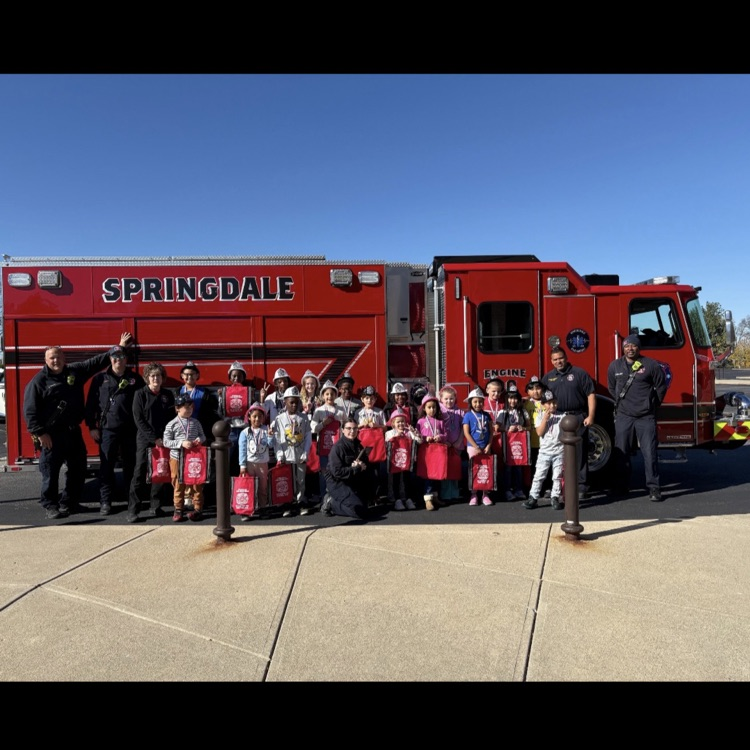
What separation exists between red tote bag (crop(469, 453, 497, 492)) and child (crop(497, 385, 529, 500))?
A: 1.04 feet

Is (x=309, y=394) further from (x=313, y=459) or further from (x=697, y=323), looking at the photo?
(x=697, y=323)

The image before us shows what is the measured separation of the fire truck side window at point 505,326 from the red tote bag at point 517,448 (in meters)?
1.19

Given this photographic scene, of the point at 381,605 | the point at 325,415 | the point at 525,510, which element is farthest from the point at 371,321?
the point at 381,605

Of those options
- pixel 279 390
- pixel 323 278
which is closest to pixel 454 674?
pixel 279 390

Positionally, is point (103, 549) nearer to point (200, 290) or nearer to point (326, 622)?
point (326, 622)

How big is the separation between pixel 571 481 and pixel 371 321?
3235mm

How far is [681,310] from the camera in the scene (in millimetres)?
6816

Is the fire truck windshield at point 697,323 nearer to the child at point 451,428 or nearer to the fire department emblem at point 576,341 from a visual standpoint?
the fire department emblem at point 576,341

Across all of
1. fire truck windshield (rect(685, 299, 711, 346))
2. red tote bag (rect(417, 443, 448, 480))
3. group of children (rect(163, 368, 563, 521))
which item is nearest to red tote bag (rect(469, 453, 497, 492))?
group of children (rect(163, 368, 563, 521))

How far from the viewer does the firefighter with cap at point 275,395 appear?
616cm

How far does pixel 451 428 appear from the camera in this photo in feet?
20.3

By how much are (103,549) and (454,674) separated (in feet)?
11.1

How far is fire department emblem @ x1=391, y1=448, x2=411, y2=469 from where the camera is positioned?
19.5ft

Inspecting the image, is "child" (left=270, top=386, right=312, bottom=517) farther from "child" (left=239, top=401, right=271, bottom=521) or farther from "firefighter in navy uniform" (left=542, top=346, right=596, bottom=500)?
"firefighter in navy uniform" (left=542, top=346, right=596, bottom=500)
